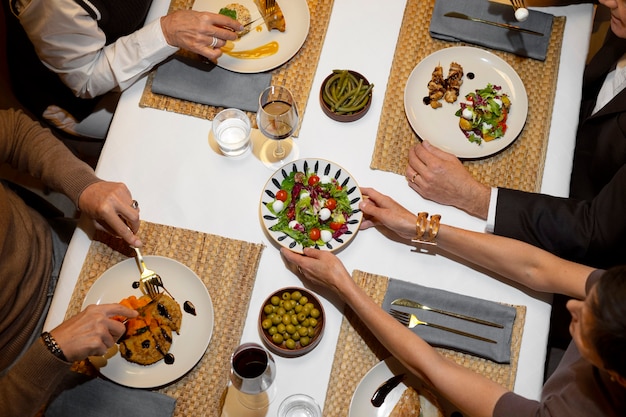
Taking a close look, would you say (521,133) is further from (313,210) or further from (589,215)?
(313,210)

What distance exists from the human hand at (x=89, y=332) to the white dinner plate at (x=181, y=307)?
102 millimetres

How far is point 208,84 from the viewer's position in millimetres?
1907

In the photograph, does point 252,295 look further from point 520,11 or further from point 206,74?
point 520,11

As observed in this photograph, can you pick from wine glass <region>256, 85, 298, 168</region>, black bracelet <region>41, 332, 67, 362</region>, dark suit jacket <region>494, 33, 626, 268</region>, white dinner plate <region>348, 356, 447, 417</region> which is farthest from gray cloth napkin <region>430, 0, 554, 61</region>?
black bracelet <region>41, 332, 67, 362</region>

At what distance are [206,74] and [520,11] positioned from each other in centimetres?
105

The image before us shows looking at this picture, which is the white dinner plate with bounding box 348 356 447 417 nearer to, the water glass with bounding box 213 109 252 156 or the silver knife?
the water glass with bounding box 213 109 252 156

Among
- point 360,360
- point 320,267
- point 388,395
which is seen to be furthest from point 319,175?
point 388,395

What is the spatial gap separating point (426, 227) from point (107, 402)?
1.00 meters

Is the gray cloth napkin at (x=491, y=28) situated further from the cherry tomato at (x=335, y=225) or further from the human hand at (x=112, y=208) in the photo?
the human hand at (x=112, y=208)

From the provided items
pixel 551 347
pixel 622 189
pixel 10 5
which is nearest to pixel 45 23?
pixel 10 5

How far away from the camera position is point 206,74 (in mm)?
1922

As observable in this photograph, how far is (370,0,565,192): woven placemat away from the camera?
1.82 metres

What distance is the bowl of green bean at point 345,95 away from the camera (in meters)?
1.84

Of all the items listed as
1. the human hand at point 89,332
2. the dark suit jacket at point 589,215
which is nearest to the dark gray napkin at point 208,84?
the human hand at point 89,332
